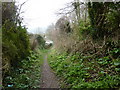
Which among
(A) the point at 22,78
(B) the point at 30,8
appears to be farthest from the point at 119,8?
(B) the point at 30,8

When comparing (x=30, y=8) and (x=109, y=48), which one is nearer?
(x=109, y=48)

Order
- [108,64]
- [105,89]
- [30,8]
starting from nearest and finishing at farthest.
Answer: [105,89] → [108,64] → [30,8]

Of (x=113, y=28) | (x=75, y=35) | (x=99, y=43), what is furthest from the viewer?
(x=75, y=35)

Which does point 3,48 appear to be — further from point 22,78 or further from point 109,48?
point 109,48

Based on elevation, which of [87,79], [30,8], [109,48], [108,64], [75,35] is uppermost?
[30,8]

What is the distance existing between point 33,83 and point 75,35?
5390 millimetres

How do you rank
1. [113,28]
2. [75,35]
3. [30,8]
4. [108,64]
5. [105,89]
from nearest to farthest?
[105,89] < [108,64] < [113,28] < [75,35] < [30,8]

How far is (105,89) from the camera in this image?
2.95 m

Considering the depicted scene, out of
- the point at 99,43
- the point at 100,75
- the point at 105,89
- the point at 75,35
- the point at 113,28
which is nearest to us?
the point at 105,89

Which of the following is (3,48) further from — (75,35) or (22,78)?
(75,35)

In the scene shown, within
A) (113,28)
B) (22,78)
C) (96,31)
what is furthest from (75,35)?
(22,78)

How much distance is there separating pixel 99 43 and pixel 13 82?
15.6ft

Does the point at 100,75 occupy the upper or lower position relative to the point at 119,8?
lower

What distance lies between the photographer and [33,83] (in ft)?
15.8
